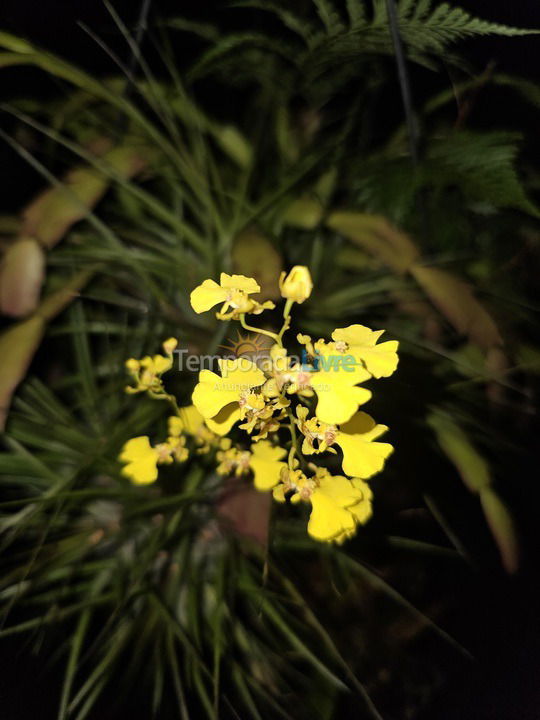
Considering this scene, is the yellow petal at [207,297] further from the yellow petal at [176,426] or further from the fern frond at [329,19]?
the fern frond at [329,19]

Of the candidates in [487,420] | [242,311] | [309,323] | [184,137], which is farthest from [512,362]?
[184,137]

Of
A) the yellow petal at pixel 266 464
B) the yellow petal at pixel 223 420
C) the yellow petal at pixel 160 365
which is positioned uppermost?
the yellow petal at pixel 160 365

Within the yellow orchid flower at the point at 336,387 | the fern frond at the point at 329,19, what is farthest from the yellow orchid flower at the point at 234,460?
the fern frond at the point at 329,19

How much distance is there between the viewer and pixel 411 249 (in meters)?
0.49

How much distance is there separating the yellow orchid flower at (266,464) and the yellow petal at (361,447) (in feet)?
0.24

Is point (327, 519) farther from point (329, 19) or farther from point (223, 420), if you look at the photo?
point (329, 19)

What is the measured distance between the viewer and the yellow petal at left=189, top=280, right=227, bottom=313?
1.02ft

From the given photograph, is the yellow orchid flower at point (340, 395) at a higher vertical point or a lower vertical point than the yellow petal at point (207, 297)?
lower

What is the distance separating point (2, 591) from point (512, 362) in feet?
1.50

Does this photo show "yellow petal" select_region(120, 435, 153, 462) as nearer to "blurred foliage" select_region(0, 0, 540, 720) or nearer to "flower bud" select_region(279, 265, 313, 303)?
"blurred foliage" select_region(0, 0, 540, 720)

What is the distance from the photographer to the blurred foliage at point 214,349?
1.41ft

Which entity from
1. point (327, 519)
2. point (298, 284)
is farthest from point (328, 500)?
point (298, 284)

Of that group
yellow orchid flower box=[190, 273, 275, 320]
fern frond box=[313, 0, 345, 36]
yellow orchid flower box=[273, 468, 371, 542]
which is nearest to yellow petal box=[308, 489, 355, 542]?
yellow orchid flower box=[273, 468, 371, 542]

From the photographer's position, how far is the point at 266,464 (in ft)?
1.32
